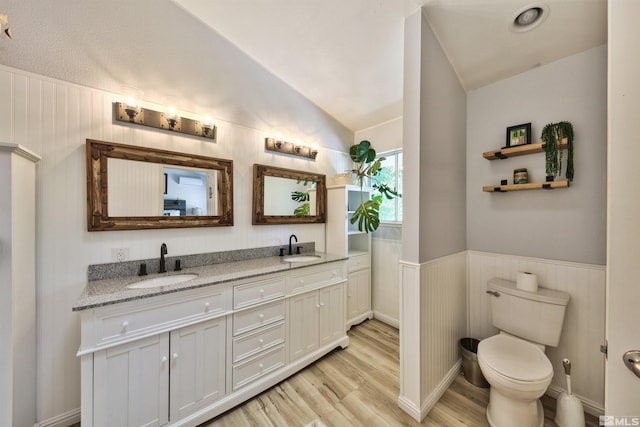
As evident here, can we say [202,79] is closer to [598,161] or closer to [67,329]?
[67,329]

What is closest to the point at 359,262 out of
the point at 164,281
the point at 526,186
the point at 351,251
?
the point at 351,251

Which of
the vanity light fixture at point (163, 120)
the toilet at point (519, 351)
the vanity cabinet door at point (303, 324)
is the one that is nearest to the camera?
the toilet at point (519, 351)

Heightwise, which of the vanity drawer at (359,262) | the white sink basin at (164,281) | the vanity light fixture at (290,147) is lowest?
the vanity drawer at (359,262)

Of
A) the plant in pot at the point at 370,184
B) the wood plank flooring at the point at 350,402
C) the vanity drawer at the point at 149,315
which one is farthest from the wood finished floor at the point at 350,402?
the plant in pot at the point at 370,184

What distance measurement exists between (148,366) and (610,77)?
7.79ft

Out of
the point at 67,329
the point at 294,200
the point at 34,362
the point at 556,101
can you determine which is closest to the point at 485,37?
the point at 556,101

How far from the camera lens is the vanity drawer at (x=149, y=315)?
1.24 metres

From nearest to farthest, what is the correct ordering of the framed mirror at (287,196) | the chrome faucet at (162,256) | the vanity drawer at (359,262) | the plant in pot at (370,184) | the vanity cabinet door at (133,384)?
the vanity cabinet door at (133,384) → the chrome faucet at (162,256) → the framed mirror at (287,196) → the plant in pot at (370,184) → the vanity drawer at (359,262)

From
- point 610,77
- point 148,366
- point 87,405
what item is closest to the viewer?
point 610,77

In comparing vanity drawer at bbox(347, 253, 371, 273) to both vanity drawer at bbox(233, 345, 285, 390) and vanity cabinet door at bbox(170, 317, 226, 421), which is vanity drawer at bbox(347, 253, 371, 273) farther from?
vanity cabinet door at bbox(170, 317, 226, 421)

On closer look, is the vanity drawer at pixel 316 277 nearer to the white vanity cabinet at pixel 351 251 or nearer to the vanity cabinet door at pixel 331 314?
the vanity cabinet door at pixel 331 314

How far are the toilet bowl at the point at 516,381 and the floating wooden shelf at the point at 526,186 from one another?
1.16 metres

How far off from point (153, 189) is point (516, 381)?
9.08ft

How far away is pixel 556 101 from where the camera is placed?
5.82 ft
